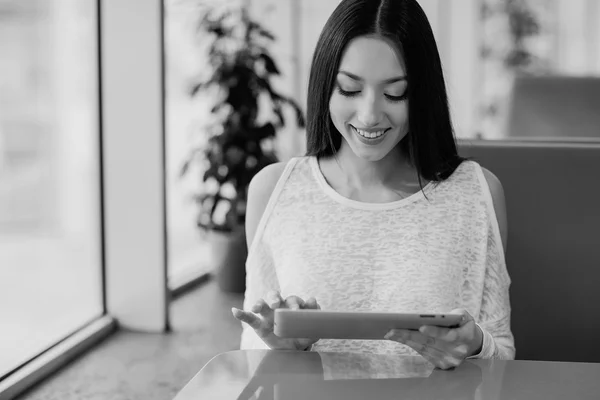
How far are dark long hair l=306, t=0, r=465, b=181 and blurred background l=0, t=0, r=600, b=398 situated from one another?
168 cm

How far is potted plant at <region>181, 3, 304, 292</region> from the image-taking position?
13.2ft

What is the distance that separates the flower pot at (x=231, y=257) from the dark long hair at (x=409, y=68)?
2.79 metres

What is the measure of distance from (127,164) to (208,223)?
102 centimetres

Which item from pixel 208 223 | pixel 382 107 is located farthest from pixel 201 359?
pixel 382 107

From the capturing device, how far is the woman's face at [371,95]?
1.23 metres

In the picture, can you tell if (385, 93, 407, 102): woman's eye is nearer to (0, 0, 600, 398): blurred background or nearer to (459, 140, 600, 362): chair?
Answer: (459, 140, 600, 362): chair

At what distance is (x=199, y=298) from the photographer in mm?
4082

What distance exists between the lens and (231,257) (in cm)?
414

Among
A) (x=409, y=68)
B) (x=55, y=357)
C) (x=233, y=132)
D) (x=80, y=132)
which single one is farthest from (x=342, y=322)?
(x=80, y=132)

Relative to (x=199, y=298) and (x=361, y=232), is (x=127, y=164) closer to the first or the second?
(x=199, y=298)

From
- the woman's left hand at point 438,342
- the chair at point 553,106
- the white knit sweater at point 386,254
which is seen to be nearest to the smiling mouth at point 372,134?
the white knit sweater at point 386,254

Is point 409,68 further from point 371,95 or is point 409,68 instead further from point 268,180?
point 268,180

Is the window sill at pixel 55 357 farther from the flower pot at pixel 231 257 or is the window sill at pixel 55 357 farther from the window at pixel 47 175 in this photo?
the flower pot at pixel 231 257

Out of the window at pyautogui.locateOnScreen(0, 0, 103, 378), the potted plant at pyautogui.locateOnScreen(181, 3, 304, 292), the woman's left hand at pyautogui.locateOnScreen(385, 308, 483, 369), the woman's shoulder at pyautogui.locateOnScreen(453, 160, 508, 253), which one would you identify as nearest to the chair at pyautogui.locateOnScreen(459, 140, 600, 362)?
the woman's shoulder at pyautogui.locateOnScreen(453, 160, 508, 253)
